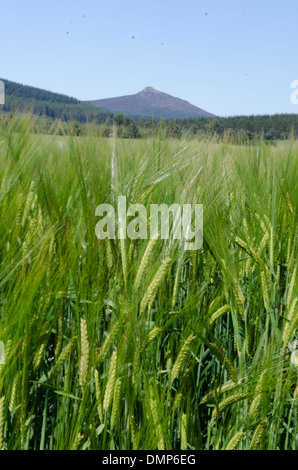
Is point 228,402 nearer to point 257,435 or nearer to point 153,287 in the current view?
point 257,435

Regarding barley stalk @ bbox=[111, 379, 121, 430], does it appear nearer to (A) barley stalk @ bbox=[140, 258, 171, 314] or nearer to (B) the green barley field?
(B) the green barley field

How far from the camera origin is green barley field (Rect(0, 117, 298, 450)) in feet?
2.52

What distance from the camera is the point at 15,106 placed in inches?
51.9

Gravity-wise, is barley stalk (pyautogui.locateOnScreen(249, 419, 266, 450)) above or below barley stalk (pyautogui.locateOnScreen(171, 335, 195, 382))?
below

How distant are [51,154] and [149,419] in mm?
1165

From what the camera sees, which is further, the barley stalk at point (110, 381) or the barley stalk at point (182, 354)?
the barley stalk at point (182, 354)

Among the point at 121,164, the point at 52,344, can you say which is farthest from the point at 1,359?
the point at 121,164

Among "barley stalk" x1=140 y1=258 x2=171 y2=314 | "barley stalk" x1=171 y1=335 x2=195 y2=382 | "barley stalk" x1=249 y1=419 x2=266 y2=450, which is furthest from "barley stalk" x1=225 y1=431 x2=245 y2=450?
"barley stalk" x1=140 y1=258 x2=171 y2=314

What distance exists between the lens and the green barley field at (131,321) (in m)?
0.77

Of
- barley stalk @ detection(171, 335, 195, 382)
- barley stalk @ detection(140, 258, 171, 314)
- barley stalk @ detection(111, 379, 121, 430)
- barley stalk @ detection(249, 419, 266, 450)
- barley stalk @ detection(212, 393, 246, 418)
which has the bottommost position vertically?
barley stalk @ detection(249, 419, 266, 450)

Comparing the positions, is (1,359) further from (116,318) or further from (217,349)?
(217,349)

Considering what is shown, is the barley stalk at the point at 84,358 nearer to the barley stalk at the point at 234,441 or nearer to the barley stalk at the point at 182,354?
the barley stalk at the point at 182,354

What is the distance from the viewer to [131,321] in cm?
76

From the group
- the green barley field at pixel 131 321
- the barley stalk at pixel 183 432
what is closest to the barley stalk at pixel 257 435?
the green barley field at pixel 131 321
